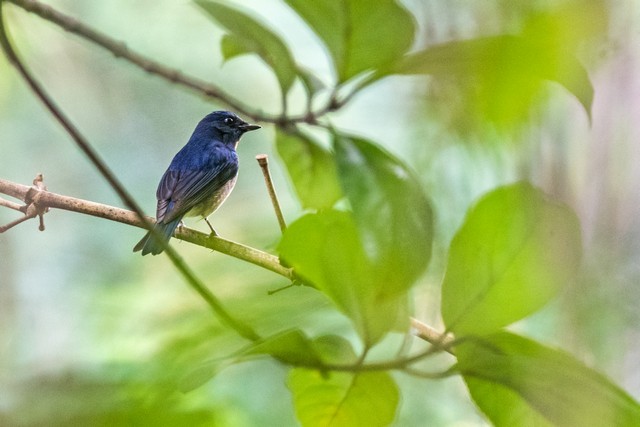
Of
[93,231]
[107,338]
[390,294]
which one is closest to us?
[390,294]

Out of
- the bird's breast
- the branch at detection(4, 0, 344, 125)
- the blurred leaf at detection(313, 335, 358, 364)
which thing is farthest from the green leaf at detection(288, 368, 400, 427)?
the bird's breast

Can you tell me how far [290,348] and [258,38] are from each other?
0.14 metres

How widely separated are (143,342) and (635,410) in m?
0.19

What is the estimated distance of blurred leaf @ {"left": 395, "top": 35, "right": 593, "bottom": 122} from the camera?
286 mm

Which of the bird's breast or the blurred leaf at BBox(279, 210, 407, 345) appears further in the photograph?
the bird's breast

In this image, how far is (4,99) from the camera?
0.46 metres

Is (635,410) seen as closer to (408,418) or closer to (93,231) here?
(408,418)

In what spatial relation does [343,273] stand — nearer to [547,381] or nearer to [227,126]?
[547,381]

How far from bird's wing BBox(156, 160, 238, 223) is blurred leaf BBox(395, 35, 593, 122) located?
188mm

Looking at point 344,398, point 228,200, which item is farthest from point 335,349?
point 228,200

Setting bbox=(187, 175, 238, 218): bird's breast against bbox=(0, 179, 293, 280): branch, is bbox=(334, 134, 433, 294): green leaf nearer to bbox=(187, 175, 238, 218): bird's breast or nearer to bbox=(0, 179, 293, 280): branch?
bbox=(0, 179, 293, 280): branch

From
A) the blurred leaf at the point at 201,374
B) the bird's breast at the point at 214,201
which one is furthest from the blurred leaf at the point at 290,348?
the bird's breast at the point at 214,201

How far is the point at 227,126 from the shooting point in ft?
1.78

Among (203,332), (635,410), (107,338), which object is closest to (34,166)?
(107,338)
